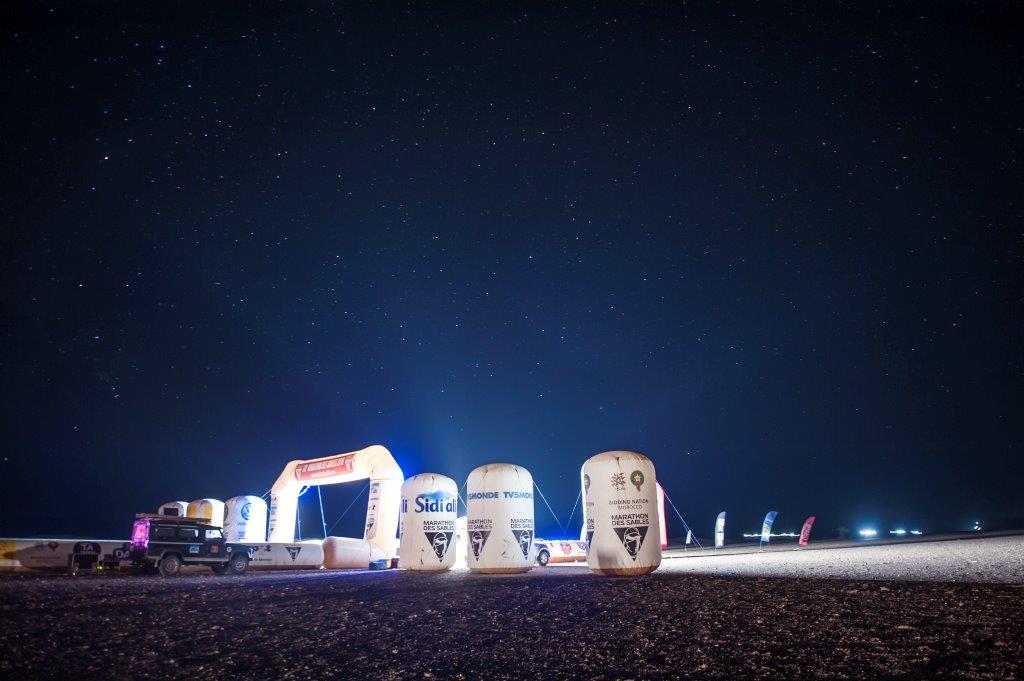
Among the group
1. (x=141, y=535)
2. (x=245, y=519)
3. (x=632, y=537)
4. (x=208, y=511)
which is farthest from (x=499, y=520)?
(x=208, y=511)

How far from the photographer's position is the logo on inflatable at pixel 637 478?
603 inches

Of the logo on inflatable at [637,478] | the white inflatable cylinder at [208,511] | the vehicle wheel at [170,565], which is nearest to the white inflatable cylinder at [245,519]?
the white inflatable cylinder at [208,511]

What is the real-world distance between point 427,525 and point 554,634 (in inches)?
514

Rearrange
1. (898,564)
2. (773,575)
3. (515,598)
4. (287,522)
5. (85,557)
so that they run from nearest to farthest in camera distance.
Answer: (515,598)
(773,575)
(898,564)
(85,557)
(287,522)

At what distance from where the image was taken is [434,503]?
66.8 feet

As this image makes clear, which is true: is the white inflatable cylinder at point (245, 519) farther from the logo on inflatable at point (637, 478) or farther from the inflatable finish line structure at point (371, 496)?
the logo on inflatable at point (637, 478)

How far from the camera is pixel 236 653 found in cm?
697

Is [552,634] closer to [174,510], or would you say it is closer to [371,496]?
[371,496]

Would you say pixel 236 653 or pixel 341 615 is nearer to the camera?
pixel 236 653

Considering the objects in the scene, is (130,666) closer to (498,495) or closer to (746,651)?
(746,651)

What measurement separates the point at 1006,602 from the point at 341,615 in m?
8.92

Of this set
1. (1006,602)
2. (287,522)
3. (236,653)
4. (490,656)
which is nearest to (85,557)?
(287,522)

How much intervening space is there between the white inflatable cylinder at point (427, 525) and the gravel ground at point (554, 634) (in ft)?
29.2

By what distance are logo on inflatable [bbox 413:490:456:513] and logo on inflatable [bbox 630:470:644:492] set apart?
24.5 feet
